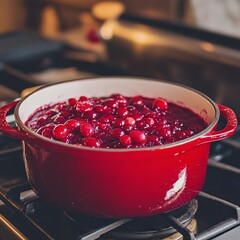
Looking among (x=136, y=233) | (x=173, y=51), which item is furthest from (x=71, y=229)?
(x=173, y=51)

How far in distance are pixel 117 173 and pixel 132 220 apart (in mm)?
110

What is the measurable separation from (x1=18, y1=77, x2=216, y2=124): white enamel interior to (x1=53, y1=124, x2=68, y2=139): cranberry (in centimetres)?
11

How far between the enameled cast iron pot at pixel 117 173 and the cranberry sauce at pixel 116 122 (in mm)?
30

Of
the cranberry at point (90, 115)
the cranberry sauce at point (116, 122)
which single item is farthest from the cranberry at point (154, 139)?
the cranberry at point (90, 115)

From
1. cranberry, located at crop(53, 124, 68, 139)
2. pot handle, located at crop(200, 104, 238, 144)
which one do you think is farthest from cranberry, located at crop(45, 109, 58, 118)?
pot handle, located at crop(200, 104, 238, 144)

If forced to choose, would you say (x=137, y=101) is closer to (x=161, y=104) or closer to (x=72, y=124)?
(x=161, y=104)

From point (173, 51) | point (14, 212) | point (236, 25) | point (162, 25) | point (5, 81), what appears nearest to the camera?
point (14, 212)

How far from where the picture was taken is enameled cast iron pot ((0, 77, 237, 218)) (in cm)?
61

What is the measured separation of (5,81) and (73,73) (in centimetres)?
23

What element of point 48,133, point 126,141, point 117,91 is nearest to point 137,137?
point 126,141

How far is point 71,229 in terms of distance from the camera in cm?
69

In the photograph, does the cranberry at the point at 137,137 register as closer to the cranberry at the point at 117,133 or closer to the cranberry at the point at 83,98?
the cranberry at the point at 117,133

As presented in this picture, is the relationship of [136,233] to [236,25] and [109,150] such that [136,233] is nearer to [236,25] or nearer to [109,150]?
[109,150]

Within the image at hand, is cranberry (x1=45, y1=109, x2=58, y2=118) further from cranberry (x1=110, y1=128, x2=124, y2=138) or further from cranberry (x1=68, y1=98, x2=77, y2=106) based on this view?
cranberry (x1=110, y1=128, x2=124, y2=138)
